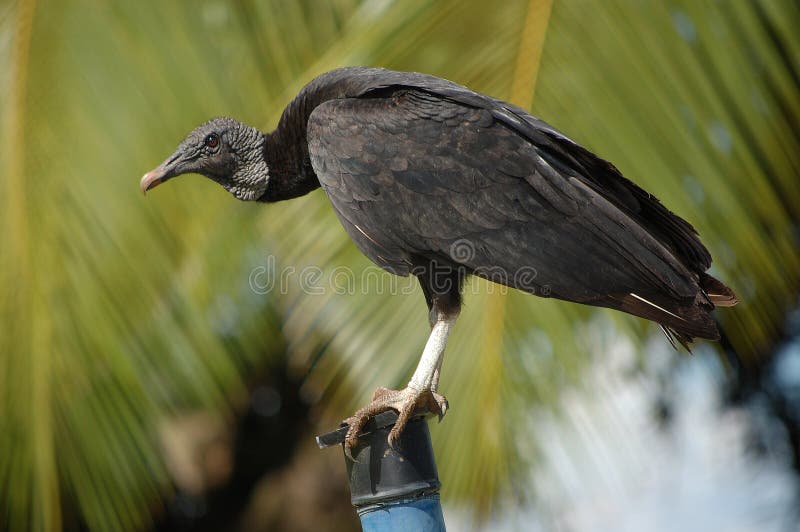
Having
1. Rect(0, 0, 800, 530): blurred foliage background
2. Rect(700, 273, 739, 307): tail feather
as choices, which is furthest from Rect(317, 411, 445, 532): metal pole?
Rect(700, 273, 739, 307): tail feather

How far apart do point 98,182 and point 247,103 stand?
74 centimetres

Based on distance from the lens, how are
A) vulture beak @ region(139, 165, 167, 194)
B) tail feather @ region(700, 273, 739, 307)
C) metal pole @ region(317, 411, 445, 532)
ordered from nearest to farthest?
metal pole @ region(317, 411, 445, 532), tail feather @ region(700, 273, 739, 307), vulture beak @ region(139, 165, 167, 194)

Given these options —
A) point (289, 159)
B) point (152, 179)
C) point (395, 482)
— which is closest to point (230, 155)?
point (289, 159)

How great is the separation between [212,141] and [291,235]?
1.60ft

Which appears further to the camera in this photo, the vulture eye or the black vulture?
the vulture eye

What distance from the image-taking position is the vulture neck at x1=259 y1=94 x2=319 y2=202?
133 inches

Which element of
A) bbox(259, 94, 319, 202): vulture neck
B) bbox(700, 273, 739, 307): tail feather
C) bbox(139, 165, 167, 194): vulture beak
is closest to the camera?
bbox(700, 273, 739, 307): tail feather

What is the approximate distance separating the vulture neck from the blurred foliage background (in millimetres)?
205

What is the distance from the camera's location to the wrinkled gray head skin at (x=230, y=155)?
3422mm

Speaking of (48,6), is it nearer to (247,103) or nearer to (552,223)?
(247,103)

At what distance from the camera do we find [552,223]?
108 inches

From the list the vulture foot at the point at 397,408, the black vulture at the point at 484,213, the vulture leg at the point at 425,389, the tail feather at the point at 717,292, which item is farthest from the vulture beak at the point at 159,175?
the tail feather at the point at 717,292

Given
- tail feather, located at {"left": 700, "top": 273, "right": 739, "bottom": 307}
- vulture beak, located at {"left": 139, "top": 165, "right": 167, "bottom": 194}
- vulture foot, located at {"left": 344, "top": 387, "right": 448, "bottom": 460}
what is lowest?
tail feather, located at {"left": 700, "top": 273, "right": 739, "bottom": 307}

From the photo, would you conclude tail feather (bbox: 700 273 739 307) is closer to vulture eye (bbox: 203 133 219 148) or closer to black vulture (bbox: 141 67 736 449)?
black vulture (bbox: 141 67 736 449)
